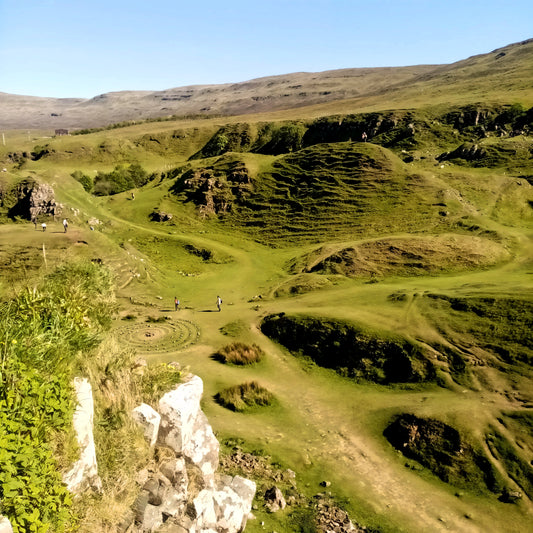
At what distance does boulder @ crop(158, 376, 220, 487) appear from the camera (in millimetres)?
11430

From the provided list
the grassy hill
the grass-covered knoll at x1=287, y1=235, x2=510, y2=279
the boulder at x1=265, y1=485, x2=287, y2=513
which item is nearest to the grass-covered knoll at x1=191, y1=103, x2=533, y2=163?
the grassy hill

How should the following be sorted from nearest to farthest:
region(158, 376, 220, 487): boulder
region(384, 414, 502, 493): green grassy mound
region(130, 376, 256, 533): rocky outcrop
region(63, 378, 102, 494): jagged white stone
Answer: region(63, 378, 102, 494): jagged white stone
region(130, 376, 256, 533): rocky outcrop
region(158, 376, 220, 487): boulder
region(384, 414, 502, 493): green grassy mound

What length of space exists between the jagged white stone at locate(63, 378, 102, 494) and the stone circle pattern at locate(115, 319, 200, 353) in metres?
22.0

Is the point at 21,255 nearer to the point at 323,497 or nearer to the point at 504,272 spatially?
the point at 323,497

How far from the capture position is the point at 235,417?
23641 mm

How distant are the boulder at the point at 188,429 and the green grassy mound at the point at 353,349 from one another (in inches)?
669

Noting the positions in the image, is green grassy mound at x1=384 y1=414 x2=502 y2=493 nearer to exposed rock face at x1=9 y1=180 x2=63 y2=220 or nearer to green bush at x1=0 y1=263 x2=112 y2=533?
green bush at x1=0 y1=263 x2=112 y2=533

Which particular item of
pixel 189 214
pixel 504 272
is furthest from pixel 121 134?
pixel 504 272

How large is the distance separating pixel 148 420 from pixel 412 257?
123 feet

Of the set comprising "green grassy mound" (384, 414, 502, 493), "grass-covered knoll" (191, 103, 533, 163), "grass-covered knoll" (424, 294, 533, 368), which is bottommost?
"green grassy mound" (384, 414, 502, 493)

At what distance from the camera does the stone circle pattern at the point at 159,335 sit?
3152 centimetres

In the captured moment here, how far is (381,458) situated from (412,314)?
11.9m

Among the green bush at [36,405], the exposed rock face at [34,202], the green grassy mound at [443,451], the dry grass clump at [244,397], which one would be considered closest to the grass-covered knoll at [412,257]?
the dry grass clump at [244,397]

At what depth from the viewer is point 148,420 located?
10734 mm
